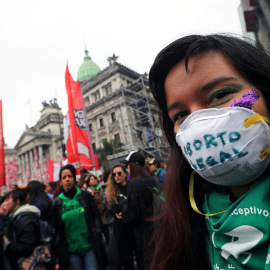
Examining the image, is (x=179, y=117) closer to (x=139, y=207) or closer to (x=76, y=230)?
(x=139, y=207)

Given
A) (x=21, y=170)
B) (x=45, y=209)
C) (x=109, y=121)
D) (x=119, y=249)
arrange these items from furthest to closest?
1. (x=21, y=170)
2. (x=109, y=121)
3. (x=45, y=209)
4. (x=119, y=249)

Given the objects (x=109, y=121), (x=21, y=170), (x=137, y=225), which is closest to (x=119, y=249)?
(x=137, y=225)

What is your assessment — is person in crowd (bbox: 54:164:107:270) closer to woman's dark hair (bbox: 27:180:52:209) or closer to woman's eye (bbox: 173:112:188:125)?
woman's dark hair (bbox: 27:180:52:209)

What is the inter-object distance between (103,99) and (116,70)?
179 inches

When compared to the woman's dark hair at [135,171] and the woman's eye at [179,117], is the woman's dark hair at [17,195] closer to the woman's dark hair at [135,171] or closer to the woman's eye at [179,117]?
the woman's dark hair at [135,171]

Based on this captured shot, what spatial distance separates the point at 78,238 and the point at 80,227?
0.53 ft

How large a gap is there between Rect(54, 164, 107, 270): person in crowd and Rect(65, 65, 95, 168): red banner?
3707 millimetres

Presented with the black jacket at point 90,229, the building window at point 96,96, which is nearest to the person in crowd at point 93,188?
the black jacket at point 90,229

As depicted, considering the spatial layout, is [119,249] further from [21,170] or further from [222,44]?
[21,170]

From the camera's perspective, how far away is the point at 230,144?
0.88 metres

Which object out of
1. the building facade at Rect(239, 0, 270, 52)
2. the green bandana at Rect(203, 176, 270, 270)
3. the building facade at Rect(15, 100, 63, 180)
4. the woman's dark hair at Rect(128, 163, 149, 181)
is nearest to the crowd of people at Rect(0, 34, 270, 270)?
the green bandana at Rect(203, 176, 270, 270)

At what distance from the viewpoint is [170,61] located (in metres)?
1.14

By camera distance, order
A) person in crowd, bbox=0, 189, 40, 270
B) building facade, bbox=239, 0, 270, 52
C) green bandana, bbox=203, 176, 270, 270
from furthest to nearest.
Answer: building facade, bbox=239, 0, 270, 52, person in crowd, bbox=0, 189, 40, 270, green bandana, bbox=203, 176, 270, 270

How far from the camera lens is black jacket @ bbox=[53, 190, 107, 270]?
128 inches
